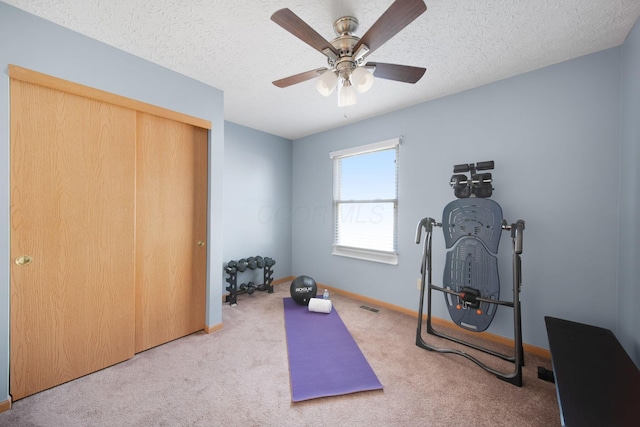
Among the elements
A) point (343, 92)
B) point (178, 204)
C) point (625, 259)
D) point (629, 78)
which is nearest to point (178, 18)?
point (343, 92)

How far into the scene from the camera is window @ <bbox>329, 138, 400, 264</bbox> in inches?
135

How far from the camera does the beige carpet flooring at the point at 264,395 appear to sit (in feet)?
5.19

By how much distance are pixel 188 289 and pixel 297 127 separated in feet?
9.15

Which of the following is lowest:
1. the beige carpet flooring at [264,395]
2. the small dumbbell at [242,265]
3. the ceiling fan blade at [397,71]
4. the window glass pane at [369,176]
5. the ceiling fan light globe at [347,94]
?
the beige carpet flooring at [264,395]

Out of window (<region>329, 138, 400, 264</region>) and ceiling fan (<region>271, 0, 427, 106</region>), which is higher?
ceiling fan (<region>271, 0, 427, 106</region>)

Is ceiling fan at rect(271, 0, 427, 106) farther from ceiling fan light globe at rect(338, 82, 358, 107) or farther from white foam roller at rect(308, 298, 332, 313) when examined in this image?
white foam roller at rect(308, 298, 332, 313)

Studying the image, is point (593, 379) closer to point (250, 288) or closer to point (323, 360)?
point (323, 360)

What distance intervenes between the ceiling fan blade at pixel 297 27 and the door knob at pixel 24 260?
228 cm

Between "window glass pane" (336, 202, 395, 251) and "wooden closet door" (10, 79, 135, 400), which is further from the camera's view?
"window glass pane" (336, 202, 395, 251)

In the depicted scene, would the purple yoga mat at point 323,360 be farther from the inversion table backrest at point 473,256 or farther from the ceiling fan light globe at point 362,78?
the ceiling fan light globe at point 362,78

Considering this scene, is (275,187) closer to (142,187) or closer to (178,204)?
(178,204)

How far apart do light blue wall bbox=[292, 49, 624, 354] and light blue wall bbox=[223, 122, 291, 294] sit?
2167 mm

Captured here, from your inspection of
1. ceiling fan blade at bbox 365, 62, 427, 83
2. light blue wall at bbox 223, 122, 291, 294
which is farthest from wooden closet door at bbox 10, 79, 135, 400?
ceiling fan blade at bbox 365, 62, 427, 83

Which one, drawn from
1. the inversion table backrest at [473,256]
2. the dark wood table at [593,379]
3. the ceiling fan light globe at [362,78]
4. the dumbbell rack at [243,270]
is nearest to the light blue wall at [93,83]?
the dumbbell rack at [243,270]
